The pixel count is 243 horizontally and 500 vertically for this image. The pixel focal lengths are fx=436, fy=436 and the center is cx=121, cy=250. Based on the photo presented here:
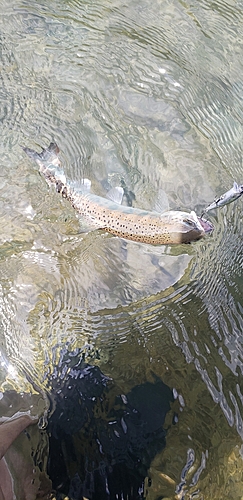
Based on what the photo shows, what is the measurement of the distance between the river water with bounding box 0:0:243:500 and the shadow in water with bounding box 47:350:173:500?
98 millimetres

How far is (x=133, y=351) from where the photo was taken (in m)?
4.10

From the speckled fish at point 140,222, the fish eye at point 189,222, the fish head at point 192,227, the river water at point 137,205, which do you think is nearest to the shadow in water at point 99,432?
the river water at point 137,205

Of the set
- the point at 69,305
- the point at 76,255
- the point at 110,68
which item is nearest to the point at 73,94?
the point at 110,68

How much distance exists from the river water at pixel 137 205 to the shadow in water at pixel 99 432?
3.9 inches

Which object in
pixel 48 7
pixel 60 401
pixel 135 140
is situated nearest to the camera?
pixel 60 401

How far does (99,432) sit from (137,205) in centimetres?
216

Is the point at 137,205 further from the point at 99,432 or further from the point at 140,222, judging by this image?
the point at 99,432

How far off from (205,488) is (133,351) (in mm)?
1276

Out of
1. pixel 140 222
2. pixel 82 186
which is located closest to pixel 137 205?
pixel 82 186

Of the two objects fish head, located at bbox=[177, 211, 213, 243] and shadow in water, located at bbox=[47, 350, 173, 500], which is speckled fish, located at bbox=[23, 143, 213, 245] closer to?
fish head, located at bbox=[177, 211, 213, 243]

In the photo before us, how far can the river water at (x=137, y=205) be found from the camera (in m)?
3.94

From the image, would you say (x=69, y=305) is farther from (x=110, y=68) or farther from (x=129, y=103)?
(x=110, y=68)

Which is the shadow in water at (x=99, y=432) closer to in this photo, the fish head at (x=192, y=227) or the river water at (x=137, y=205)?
the river water at (x=137, y=205)

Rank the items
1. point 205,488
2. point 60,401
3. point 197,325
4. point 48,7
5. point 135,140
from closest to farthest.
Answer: point 205,488, point 60,401, point 197,325, point 135,140, point 48,7
